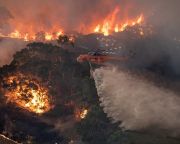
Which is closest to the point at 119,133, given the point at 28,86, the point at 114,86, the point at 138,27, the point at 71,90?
the point at 114,86

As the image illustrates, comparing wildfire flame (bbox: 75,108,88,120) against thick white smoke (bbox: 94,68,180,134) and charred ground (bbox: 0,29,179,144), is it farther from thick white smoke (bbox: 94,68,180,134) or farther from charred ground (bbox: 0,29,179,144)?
thick white smoke (bbox: 94,68,180,134)

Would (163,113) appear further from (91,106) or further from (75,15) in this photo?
(75,15)

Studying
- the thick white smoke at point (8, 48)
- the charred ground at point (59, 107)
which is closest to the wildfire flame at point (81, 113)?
the charred ground at point (59, 107)

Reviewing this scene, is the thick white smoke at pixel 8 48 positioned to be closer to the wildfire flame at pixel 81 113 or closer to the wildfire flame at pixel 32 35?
the wildfire flame at pixel 32 35

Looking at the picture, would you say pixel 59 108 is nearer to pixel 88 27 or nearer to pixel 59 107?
pixel 59 107

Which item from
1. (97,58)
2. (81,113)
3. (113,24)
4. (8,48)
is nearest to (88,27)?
(113,24)

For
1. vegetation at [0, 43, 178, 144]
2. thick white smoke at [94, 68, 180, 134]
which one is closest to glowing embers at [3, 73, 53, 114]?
vegetation at [0, 43, 178, 144]
